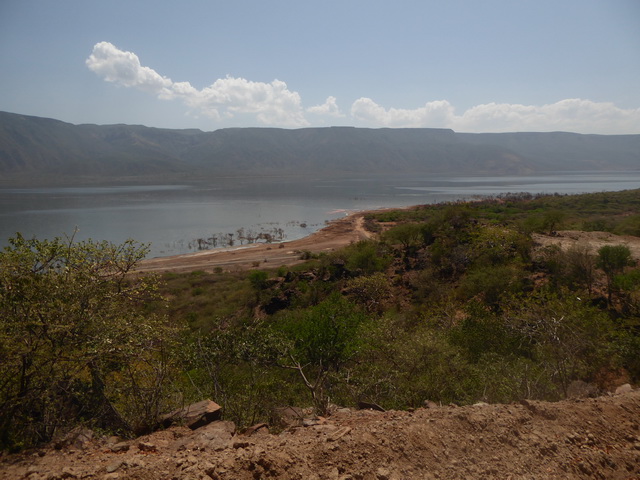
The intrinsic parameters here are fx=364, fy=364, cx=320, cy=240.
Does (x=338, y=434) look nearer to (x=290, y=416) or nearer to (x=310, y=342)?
(x=290, y=416)

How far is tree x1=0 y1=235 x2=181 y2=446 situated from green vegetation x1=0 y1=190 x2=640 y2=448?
0.03m

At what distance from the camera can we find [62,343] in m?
Answer: 6.84

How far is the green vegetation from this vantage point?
22.6ft

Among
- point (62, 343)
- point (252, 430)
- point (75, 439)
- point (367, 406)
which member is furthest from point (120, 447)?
point (367, 406)

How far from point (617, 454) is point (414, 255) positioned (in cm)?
2616

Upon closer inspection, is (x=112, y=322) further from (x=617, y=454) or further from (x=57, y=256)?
(x=617, y=454)

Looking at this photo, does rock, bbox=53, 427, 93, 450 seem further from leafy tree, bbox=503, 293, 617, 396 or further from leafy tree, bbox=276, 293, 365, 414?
leafy tree, bbox=503, 293, 617, 396

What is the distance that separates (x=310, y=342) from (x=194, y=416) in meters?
7.85

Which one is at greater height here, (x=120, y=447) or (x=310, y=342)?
(x=120, y=447)

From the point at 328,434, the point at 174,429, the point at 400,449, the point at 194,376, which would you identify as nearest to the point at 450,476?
the point at 400,449

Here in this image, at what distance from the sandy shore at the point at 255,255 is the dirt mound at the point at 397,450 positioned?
34.7 meters

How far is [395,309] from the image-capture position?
23.7m

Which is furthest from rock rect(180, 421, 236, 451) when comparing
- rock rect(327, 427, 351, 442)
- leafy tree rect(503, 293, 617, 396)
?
leafy tree rect(503, 293, 617, 396)

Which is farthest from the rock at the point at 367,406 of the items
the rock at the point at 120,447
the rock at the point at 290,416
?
the rock at the point at 120,447
